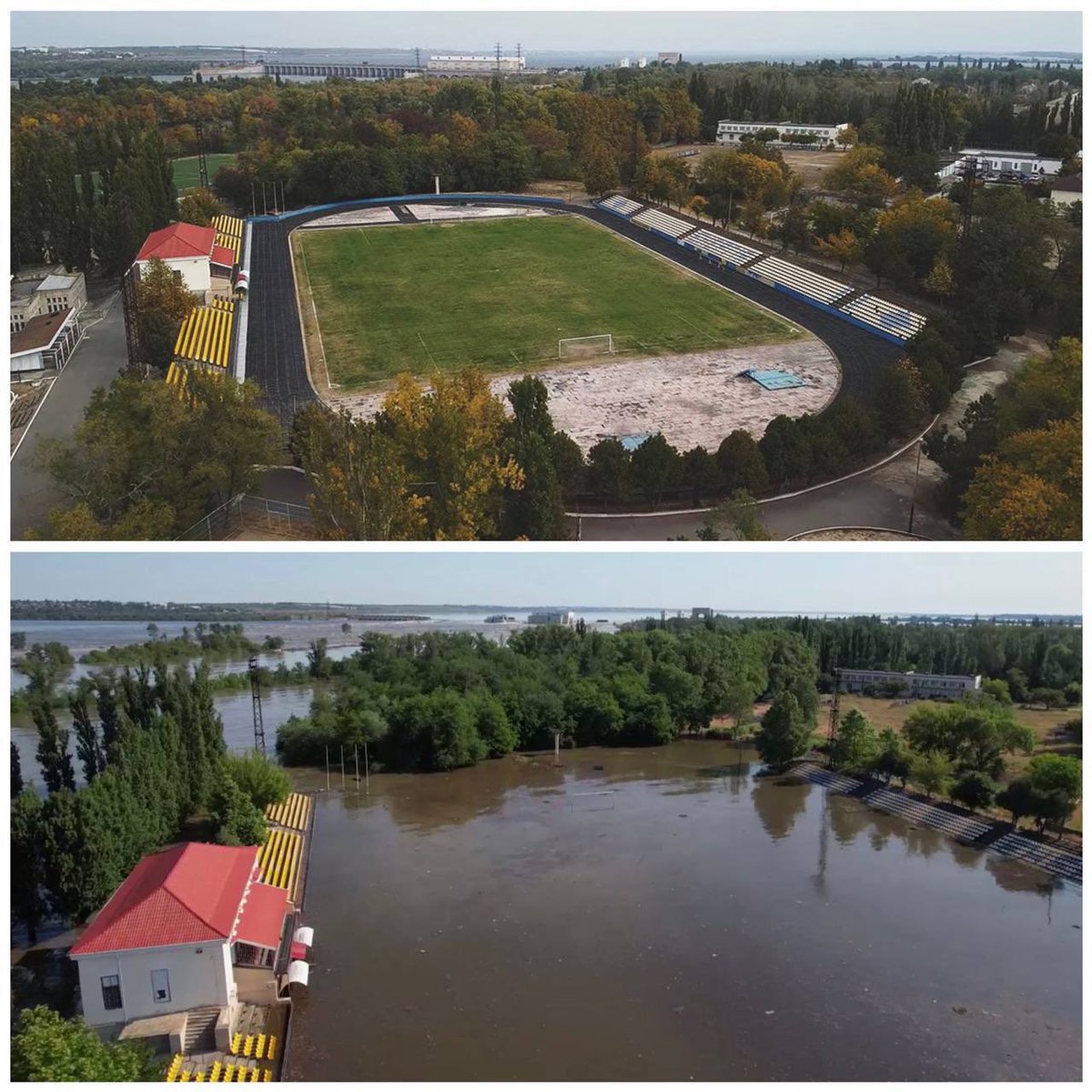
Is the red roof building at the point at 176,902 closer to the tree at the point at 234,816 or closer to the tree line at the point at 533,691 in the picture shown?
the tree at the point at 234,816

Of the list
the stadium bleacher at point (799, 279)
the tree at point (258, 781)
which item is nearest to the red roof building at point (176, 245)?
the tree at point (258, 781)

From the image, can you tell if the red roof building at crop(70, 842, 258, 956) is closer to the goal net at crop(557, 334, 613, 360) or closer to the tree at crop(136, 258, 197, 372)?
the tree at crop(136, 258, 197, 372)

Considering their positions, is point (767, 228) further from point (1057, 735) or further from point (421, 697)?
→ point (421, 697)

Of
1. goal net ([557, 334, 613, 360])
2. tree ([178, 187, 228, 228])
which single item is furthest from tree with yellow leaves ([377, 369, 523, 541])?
tree ([178, 187, 228, 228])

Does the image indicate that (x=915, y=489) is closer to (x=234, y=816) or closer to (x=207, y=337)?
(x=234, y=816)

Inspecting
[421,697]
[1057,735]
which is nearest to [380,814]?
[421,697]

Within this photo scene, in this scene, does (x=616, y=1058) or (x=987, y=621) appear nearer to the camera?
(x=616, y=1058)
